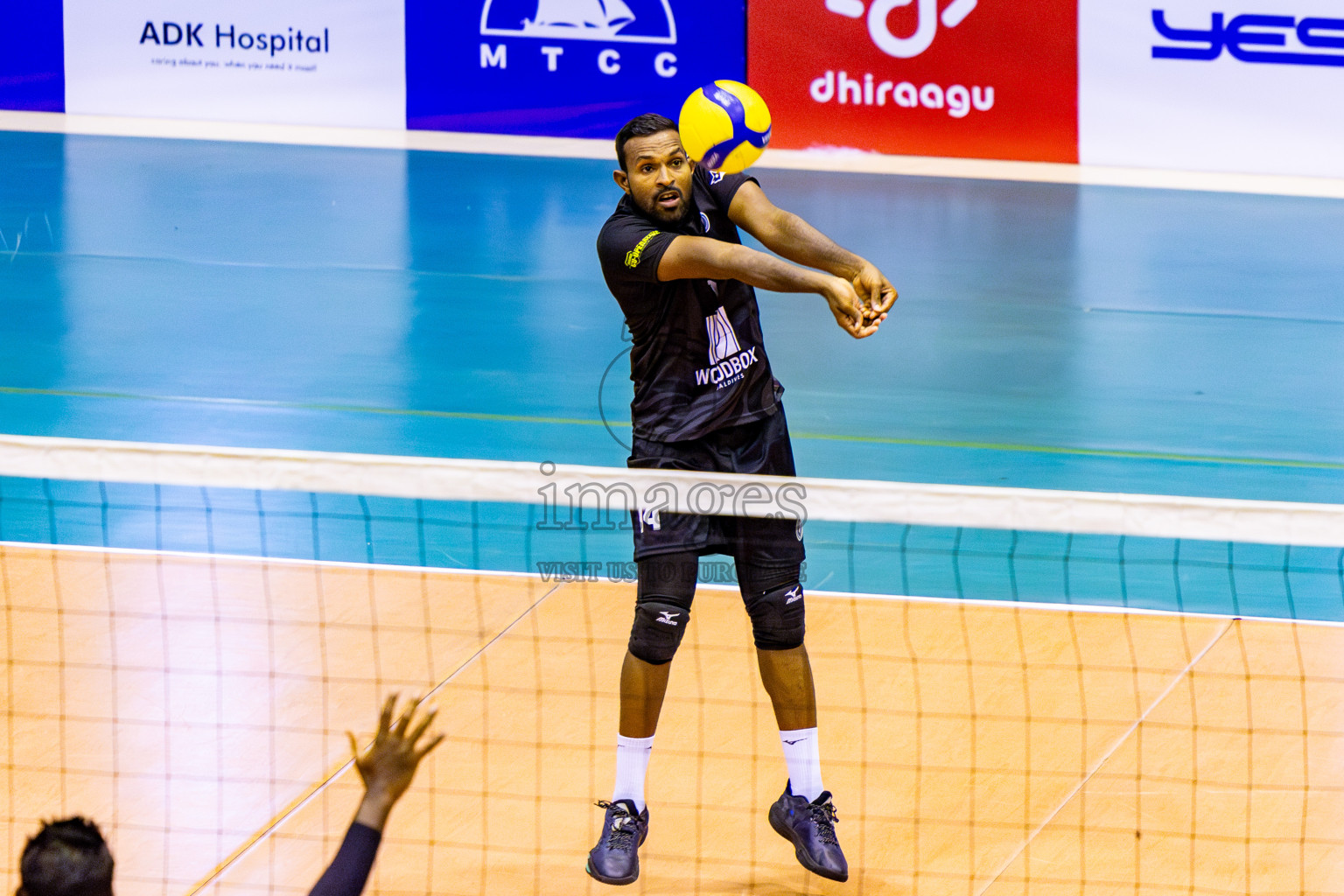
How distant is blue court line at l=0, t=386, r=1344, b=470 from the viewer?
8344 millimetres

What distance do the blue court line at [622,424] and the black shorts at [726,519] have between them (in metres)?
3.96

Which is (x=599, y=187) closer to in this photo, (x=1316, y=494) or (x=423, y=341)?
(x=423, y=341)

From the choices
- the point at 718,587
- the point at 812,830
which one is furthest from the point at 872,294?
the point at 718,587

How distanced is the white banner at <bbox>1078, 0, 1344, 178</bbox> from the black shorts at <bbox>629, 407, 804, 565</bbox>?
11.5 m

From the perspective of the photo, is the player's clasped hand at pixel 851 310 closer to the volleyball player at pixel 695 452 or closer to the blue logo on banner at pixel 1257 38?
the volleyball player at pixel 695 452

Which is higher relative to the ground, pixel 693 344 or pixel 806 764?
pixel 693 344

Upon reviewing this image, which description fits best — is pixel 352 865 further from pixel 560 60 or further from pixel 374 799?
pixel 560 60

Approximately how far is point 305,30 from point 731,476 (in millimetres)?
13560

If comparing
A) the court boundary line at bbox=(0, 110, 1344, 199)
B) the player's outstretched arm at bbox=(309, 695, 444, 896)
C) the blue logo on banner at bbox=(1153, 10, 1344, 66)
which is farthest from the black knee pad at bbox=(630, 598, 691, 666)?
the blue logo on banner at bbox=(1153, 10, 1344, 66)

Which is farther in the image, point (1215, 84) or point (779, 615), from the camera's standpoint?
point (1215, 84)

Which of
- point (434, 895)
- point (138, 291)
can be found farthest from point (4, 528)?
point (138, 291)

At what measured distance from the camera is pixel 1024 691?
5.65 m

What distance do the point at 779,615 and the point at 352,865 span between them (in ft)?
6.43

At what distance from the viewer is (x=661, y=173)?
14.7ft
